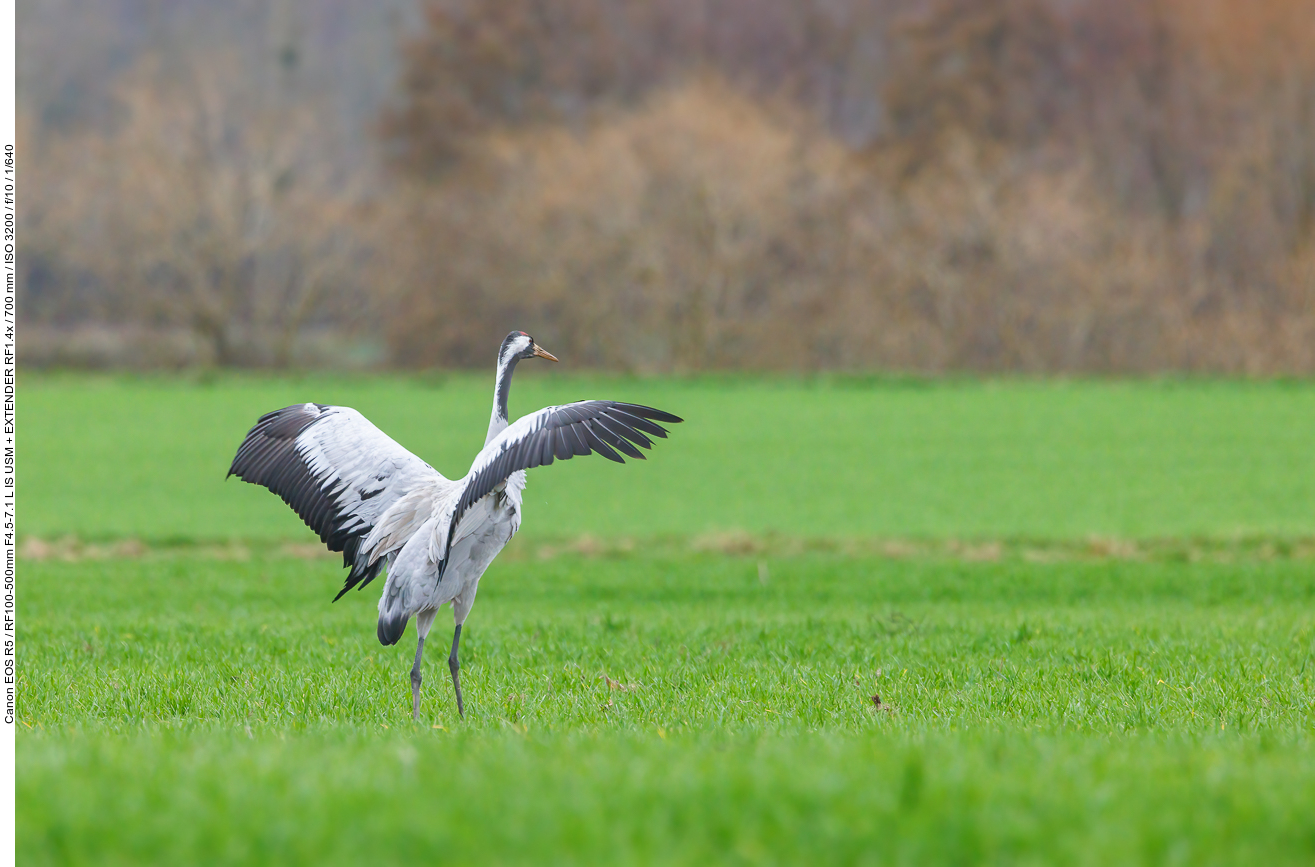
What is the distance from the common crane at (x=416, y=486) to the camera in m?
9.04

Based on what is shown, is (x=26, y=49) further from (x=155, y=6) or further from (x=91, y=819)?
(x=91, y=819)

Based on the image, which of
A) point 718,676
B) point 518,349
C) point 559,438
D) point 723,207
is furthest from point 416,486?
point 723,207

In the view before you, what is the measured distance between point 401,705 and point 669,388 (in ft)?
146

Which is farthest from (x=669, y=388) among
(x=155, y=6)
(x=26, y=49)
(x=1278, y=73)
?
(x=155, y=6)

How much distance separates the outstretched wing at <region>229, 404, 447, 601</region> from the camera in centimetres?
1070

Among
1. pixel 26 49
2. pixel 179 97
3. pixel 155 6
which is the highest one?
pixel 155 6

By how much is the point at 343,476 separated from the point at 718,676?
120 inches

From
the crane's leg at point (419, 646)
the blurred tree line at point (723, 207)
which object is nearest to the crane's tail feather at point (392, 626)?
the crane's leg at point (419, 646)

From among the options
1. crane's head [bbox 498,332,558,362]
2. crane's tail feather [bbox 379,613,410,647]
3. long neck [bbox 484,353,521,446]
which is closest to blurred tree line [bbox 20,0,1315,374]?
crane's head [bbox 498,332,558,362]

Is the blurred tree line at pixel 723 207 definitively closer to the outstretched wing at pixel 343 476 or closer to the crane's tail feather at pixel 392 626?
the outstretched wing at pixel 343 476

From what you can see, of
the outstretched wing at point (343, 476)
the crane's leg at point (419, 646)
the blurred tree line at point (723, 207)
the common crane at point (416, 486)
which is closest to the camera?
the common crane at point (416, 486)

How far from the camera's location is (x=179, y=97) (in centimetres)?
7381

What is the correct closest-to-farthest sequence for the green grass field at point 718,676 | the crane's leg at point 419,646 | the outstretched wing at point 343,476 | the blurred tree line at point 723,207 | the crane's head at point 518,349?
the green grass field at point 718,676
the crane's leg at point 419,646
the crane's head at point 518,349
the outstretched wing at point 343,476
the blurred tree line at point 723,207

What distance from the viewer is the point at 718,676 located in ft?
37.6
